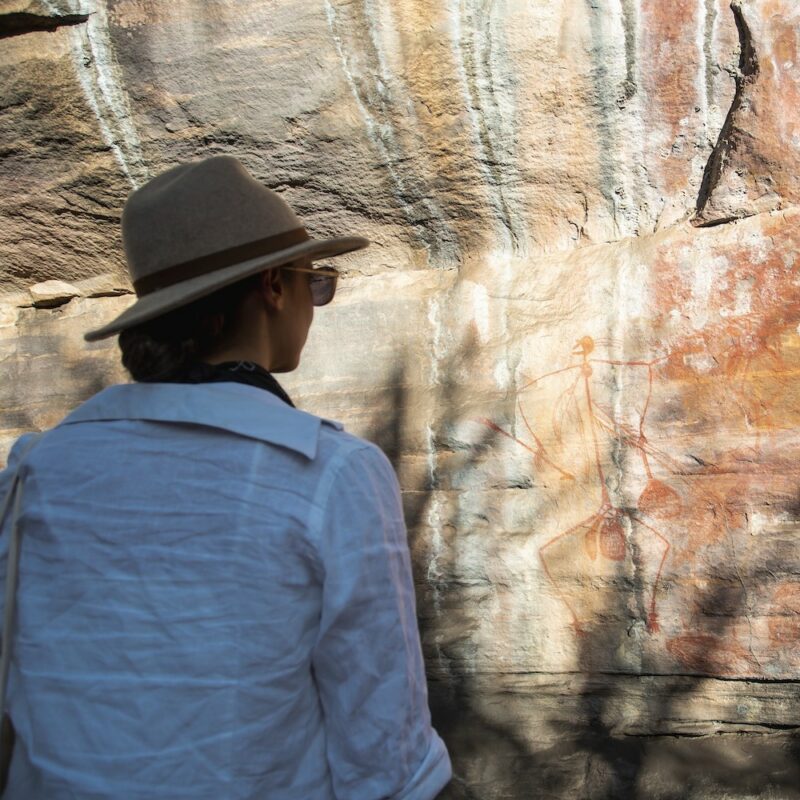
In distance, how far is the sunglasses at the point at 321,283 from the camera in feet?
4.54

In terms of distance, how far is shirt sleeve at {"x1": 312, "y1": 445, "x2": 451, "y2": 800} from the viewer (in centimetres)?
104

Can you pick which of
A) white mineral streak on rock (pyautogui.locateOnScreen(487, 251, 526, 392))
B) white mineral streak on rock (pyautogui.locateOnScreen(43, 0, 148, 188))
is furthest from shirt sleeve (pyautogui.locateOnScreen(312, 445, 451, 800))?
white mineral streak on rock (pyautogui.locateOnScreen(43, 0, 148, 188))

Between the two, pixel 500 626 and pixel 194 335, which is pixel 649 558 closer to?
pixel 500 626

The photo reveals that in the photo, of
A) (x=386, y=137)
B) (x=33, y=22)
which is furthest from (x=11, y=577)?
(x=33, y=22)

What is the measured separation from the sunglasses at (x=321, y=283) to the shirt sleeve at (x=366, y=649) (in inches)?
15.4

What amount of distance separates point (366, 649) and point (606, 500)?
233 cm

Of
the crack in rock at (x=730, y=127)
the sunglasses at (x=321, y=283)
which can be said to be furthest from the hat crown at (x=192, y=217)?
the crack in rock at (x=730, y=127)

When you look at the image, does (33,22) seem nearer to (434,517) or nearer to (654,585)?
(434,517)

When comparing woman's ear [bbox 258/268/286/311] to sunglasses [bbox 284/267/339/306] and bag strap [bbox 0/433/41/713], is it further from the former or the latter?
bag strap [bbox 0/433/41/713]

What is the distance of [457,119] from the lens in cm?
348

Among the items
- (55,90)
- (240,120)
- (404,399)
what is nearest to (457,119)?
(240,120)

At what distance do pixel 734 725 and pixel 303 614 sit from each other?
270 cm

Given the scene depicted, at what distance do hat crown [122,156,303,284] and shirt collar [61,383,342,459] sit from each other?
18cm

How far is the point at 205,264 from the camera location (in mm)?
1172
